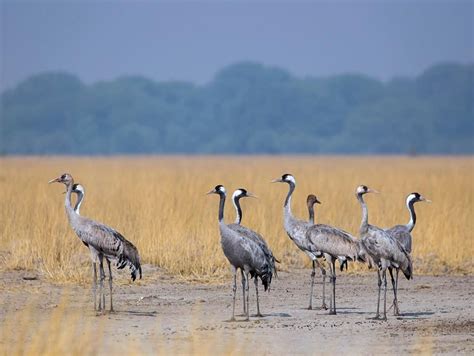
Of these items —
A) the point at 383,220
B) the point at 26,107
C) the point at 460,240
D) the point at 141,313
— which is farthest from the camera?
the point at 26,107

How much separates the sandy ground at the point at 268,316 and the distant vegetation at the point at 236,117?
105934mm

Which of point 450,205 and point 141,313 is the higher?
point 450,205

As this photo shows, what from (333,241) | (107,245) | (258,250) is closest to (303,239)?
(333,241)

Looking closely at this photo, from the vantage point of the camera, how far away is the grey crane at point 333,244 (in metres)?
12.1

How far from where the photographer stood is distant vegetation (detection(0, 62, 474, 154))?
13012 centimetres

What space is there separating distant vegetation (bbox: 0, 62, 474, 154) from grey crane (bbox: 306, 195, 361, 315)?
352 feet

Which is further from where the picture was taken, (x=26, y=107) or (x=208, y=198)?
(x=26, y=107)

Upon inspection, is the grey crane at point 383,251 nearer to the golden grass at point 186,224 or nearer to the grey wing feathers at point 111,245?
the grey wing feathers at point 111,245

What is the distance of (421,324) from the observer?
36.5 ft

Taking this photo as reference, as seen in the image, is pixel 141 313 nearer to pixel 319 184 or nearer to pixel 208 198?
pixel 208 198

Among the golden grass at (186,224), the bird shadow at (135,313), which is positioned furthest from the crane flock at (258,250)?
the golden grass at (186,224)

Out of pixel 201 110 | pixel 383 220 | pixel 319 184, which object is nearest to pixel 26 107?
pixel 201 110

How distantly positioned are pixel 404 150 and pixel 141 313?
11701cm

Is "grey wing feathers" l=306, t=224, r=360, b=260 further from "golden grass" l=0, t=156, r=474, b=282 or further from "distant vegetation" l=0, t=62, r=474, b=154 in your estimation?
"distant vegetation" l=0, t=62, r=474, b=154
